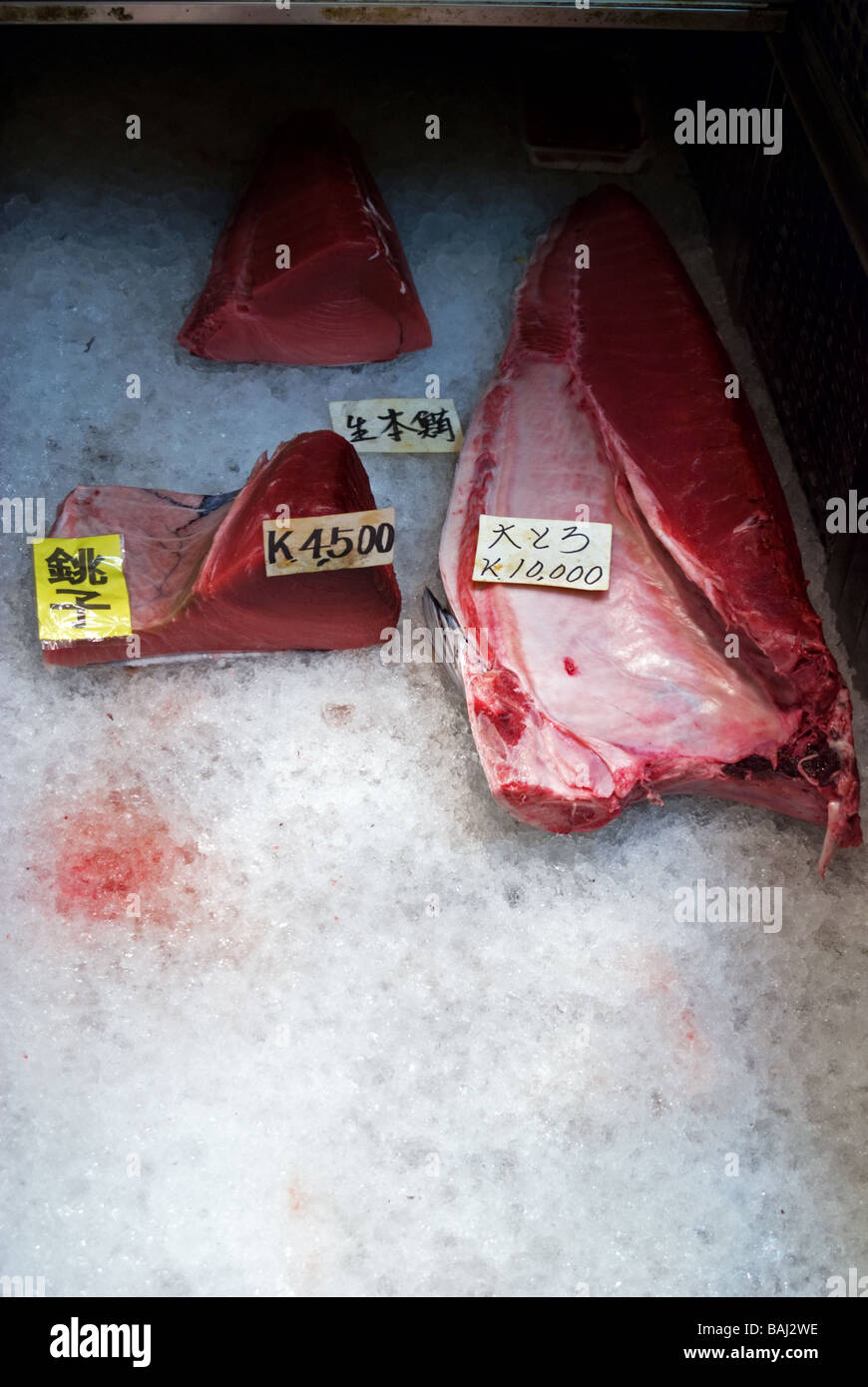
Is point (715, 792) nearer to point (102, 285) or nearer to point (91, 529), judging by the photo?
point (91, 529)

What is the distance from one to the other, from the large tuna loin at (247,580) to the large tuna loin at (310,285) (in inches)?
16.6

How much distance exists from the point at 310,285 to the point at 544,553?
2.71ft

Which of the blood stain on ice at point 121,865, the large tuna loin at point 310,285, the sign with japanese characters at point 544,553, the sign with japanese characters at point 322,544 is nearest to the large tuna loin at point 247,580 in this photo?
the sign with japanese characters at point 322,544

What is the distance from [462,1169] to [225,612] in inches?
39.8

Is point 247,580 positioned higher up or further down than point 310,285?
further down

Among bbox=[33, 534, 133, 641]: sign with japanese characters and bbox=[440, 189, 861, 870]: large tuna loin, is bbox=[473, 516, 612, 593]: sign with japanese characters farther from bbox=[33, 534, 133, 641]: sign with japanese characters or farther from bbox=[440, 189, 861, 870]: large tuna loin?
bbox=[33, 534, 133, 641]: sign with japanese characters

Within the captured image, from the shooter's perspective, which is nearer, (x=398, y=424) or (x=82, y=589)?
(x=82, y=589)

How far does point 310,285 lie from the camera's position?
2.77 meters

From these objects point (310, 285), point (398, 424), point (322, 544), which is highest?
point (310, 285)

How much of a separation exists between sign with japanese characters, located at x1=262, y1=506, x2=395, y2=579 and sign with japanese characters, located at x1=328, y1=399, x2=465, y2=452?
0.44 meters

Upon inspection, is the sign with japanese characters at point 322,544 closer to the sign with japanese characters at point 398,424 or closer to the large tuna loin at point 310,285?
the sign with japanese characters at point 398,424

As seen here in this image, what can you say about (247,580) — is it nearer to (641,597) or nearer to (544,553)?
(544,553)

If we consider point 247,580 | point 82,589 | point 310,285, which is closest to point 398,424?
point 310,285

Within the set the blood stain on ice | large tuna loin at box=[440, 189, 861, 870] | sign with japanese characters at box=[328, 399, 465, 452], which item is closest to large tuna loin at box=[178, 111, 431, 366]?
sign with japanese characters at box=[328, 399, 465, 452]
